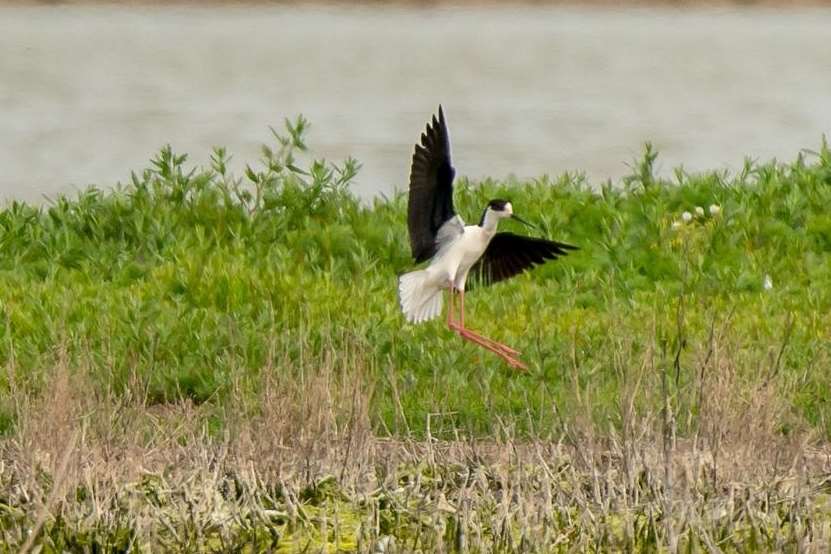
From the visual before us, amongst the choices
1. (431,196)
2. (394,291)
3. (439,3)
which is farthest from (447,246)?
(439,3)

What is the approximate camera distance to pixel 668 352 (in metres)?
8.30

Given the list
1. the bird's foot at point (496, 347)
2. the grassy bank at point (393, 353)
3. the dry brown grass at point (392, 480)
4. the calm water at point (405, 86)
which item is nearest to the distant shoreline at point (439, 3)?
the calm water at point (405, 86)

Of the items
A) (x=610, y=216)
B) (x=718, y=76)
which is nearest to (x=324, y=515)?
(x=610, y=216)

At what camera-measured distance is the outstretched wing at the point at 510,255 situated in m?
8.23

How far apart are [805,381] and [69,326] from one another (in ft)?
10.7

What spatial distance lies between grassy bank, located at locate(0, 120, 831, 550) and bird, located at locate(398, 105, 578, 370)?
19 cm

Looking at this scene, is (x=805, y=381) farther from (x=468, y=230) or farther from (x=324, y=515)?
(x=324, y=515)

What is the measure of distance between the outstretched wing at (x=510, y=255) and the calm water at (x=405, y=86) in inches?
235

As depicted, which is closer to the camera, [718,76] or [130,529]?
[130,529]

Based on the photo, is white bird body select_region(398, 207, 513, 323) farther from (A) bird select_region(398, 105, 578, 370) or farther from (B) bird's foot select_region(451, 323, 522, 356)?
(B) bird's foot select_region(451, 323, 522, 356)

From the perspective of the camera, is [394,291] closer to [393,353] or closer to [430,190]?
[393,353]

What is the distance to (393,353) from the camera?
832cm

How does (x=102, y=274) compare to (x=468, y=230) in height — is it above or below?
below

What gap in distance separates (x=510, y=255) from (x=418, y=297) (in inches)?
16.8
